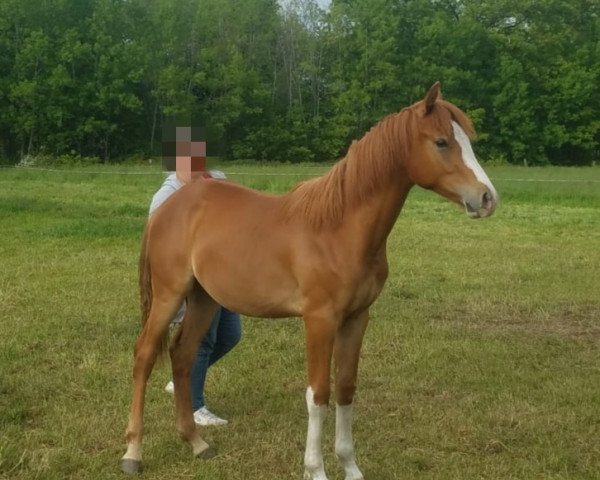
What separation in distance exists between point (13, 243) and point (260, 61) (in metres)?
34.2

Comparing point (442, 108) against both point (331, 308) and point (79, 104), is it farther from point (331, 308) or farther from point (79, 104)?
point (79, 104)

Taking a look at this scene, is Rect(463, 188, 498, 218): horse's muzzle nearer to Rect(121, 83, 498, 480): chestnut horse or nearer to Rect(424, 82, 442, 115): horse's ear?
Rect(121, 83, 498, 480): chestnut horse

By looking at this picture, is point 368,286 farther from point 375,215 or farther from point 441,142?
point 441,142

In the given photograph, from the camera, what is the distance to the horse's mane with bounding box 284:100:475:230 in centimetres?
322

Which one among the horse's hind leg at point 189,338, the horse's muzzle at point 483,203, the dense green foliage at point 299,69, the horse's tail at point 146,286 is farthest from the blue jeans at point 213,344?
the dense green foliage at point 299,69

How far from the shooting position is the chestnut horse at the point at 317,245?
3.21m

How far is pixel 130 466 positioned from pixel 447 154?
2.23 metres

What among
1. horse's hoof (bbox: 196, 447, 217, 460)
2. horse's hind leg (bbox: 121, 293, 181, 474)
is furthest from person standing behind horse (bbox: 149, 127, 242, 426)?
horse's hoof (bbox: 196, 447, 217, 460)

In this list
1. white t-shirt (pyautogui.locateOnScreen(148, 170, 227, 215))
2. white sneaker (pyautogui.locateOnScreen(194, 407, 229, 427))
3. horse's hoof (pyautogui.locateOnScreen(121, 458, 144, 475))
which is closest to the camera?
horse's hoof (pyautogui.locateOnScreen(121, 458, 144, 475))

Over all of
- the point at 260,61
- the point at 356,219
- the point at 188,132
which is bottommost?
the point at 356,219

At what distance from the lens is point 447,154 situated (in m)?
3.17

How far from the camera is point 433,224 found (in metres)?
14.0

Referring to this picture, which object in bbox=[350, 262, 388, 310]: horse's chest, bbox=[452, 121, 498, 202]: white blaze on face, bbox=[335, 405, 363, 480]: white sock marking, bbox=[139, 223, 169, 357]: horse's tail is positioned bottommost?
bbox=[335, 405, 363, 480]: white sock marking

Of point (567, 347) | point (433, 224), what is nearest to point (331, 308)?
point (567, 347)
